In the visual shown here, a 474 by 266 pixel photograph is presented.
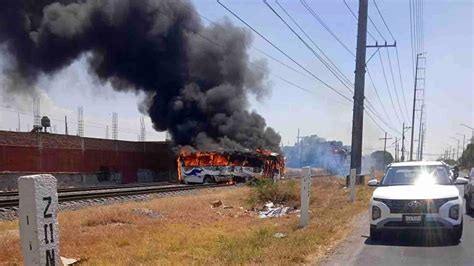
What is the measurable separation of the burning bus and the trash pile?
69.3ft

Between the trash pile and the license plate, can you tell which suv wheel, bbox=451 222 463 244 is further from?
the trash pile

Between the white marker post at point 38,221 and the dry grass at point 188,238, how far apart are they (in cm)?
407

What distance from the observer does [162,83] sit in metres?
51.0

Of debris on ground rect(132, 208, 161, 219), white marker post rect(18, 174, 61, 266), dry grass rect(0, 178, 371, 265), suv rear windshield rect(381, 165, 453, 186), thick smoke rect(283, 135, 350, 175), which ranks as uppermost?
white marker post rect(18, 174, 61, 266)

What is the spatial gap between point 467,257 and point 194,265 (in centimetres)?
449

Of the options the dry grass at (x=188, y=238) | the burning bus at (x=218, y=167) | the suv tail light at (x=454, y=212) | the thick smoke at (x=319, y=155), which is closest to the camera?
the dry grass at (x=188, y=238)

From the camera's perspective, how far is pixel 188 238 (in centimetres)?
1090

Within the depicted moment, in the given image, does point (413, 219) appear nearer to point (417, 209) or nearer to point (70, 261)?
point (417, 209)

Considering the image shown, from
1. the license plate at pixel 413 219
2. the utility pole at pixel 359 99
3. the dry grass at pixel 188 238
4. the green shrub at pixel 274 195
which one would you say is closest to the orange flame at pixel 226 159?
the utility pole at pixel 359 99

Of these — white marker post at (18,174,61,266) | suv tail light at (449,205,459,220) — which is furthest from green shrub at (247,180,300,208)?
white marker post at (18,174,61,266)

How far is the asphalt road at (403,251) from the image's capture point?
827 centimetres

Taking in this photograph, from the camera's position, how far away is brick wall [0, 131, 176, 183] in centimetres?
3412

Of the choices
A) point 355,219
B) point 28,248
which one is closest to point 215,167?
point 355,219

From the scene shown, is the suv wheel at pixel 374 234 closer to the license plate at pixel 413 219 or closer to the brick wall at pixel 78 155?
the license plate at pixel 413 219
